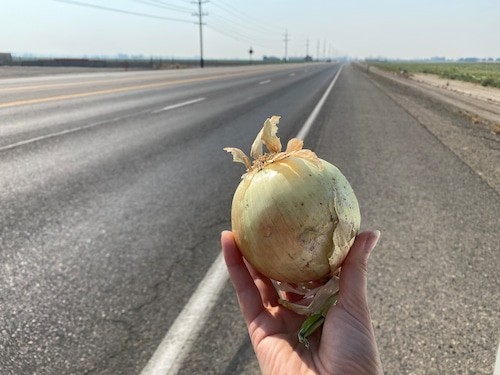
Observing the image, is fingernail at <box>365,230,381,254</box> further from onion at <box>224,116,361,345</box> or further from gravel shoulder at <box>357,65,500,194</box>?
gravel shoulder at <box>357,65,500,194</box>

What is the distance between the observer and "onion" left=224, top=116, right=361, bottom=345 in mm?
1230

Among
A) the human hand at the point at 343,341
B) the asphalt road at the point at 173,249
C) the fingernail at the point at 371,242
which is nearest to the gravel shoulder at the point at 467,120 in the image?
the asphalt road at the point at 173,249

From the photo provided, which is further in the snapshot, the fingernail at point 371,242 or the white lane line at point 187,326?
the white lane line at point 187,326

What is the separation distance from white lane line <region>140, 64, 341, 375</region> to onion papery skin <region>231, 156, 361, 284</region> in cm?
135

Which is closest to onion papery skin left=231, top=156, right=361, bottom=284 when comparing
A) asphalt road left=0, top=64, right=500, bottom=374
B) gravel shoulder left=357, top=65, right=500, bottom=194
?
gravel shoulder left=357, top=65, right=500, bottom=194

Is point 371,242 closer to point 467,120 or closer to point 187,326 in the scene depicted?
point 187,326

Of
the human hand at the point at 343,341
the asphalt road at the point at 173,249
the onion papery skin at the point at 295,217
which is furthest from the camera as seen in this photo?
the asphalt road at the point at 173,249

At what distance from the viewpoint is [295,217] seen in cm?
122

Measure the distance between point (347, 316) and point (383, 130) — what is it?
9.68m

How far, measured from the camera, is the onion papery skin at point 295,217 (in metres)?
1.23

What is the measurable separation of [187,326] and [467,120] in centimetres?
583

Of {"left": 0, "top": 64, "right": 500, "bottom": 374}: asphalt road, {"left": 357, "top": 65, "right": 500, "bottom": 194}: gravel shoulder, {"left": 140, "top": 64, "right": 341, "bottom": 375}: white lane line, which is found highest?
{"left": 357, "top": 65, "right": 500, "bottom": 194}: gravel shoulder

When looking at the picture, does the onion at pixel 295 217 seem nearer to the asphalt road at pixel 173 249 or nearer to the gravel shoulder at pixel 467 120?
the gravel shoulder at pixel 467 120

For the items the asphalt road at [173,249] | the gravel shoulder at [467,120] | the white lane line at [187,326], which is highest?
the gravel shoulder at [467,120]
